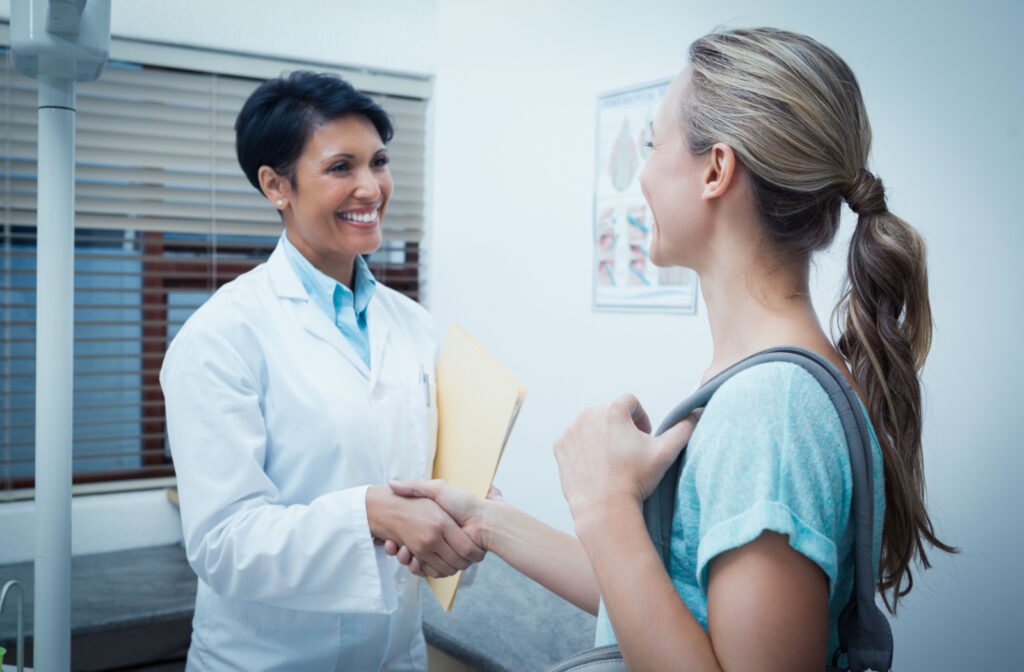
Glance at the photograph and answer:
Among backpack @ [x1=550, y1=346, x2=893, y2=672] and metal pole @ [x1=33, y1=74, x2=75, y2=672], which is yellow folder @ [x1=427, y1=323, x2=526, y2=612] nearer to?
backpack @ [x1=550, y1=346, x2=893, y2=672]

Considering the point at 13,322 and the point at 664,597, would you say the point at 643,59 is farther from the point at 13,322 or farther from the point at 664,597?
the point at 13,322

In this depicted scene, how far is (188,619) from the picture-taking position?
2.13 meters

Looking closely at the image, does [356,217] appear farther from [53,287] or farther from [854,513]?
[854,513]

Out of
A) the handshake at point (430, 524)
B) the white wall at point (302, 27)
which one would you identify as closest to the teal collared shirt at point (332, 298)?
the handshake at point (430, 524)

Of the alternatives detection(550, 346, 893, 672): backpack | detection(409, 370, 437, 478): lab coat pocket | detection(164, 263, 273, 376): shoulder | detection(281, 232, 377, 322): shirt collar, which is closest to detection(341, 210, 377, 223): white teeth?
detection(281, 232, 377, 322): shirt collar

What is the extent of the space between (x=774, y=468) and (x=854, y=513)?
121 mm

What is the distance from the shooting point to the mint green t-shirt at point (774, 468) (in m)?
0.68

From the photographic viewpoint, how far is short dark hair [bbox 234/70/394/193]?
5.16ft

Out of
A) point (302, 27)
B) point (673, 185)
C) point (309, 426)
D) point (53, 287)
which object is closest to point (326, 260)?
point (309, 426)

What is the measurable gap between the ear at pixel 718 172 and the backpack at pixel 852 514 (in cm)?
20

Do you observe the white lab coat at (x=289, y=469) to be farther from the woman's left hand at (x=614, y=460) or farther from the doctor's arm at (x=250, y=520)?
the woman's left hand at (x=614, y=460)

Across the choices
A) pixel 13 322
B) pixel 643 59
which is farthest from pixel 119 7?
pixel 643 59

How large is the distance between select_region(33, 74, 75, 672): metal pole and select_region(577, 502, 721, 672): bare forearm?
645 mm

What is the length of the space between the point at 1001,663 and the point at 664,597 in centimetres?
109
